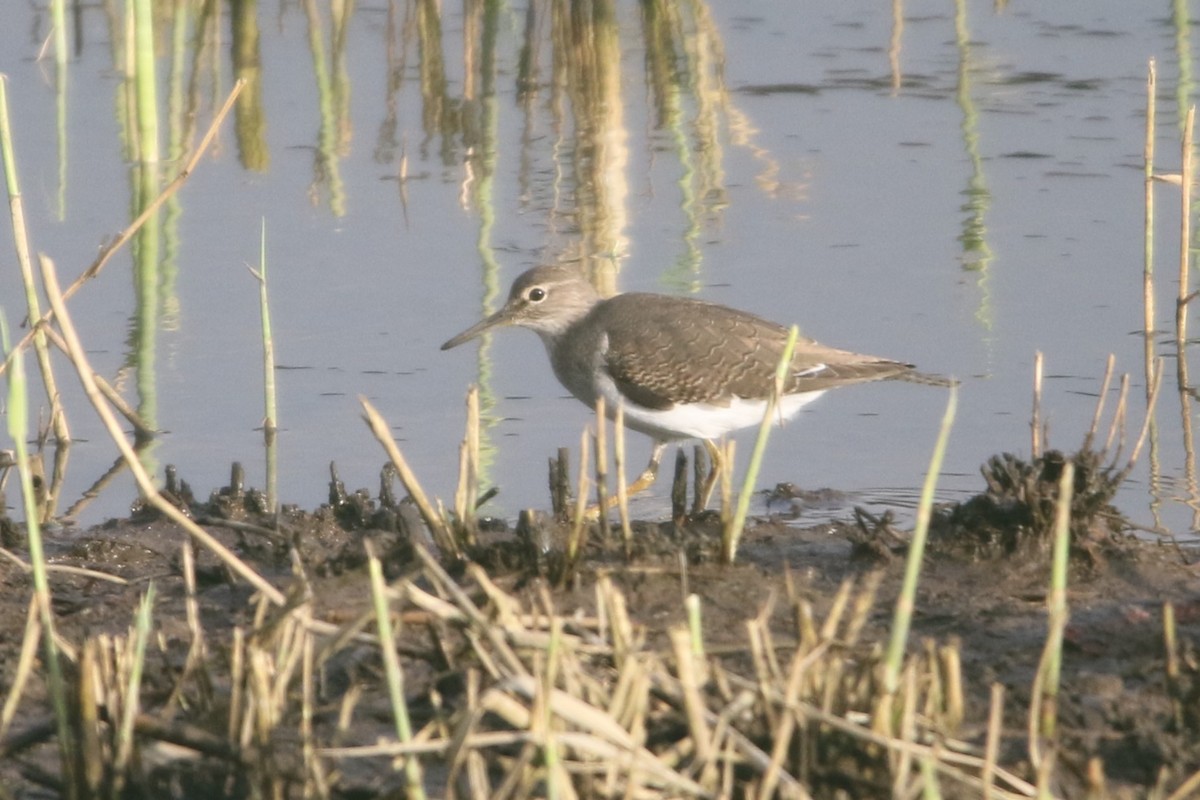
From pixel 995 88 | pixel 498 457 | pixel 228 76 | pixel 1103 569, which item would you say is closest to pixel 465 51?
pixel 228 76

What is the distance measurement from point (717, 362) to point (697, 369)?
0.28ft

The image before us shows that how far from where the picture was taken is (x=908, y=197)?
9141 mm

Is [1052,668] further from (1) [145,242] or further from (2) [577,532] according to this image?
(1) [145,242]

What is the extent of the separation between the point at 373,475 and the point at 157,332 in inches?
64.5

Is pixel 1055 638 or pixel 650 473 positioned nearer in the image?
pixel 1055 638

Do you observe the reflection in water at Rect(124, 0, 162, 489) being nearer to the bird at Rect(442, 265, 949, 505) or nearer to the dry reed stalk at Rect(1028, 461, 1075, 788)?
the bird at Rect(442, 265, 949, 505)

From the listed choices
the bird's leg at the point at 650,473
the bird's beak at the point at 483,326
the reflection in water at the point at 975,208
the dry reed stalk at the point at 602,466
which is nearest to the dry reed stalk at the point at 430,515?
the dry reed stalk at the point at 602,466

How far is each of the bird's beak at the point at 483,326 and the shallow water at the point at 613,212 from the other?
0.63 ft

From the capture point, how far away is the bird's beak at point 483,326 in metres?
7.59

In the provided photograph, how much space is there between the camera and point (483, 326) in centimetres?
772

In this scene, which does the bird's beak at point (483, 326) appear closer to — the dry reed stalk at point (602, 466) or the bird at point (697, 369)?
the bird at point (697, 369)

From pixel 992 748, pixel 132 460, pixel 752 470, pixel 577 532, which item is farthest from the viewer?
pixel 752 470

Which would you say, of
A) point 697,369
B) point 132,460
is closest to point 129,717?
point 132,460

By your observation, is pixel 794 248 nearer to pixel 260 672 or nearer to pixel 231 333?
pixel 231 333
